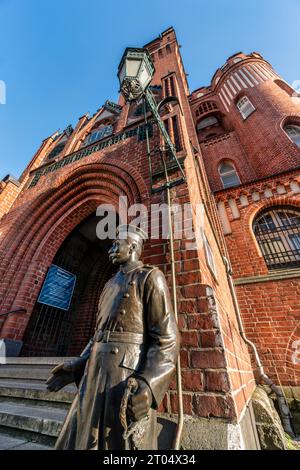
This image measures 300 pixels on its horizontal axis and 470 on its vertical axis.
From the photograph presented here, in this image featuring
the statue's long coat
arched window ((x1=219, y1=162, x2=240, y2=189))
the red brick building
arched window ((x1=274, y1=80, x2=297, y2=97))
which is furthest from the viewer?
arched window ((x1=274, y1=80, x2=297, y2=97))

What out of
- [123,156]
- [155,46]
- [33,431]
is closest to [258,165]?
[123,156]

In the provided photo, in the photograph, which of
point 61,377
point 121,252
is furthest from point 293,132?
point 61,377

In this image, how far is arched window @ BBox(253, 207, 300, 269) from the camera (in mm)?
4832

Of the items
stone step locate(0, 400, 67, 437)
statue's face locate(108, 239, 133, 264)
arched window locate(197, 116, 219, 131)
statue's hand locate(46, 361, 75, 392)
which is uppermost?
arched window locate(197, 116, 219, 131)

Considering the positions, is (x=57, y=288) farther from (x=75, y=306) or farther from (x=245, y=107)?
(x=245, y=107)

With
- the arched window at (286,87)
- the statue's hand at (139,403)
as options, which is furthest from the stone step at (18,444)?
the arched window at (286,87)

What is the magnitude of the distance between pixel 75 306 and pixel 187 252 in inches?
194

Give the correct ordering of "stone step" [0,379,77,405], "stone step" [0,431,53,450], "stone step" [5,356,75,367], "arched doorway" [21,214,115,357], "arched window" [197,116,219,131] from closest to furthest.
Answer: "stone step" [0,431,53,450] < "stone step" [0,379,77,405] < "stone step" [5,356,75,367] < "arched doorway" [21,214,115,357] < "arched window" [197,116,219,131]

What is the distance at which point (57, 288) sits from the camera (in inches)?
187

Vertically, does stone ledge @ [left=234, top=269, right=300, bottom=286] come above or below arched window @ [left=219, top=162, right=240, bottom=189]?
below

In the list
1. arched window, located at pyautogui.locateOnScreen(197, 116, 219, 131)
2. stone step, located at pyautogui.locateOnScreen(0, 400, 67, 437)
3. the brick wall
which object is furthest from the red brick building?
arched window, located at pyautogui.locateOnScreen(197, 116, 219, 131)

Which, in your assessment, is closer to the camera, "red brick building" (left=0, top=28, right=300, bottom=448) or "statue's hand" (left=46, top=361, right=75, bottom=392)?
"statue's hand" (left=46, top=361, right=75, bottom=392)

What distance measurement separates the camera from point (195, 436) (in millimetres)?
1162

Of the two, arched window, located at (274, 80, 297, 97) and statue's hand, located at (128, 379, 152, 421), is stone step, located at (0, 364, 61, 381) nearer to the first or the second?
statue's hand, located at (128, 379, 152, 421)
